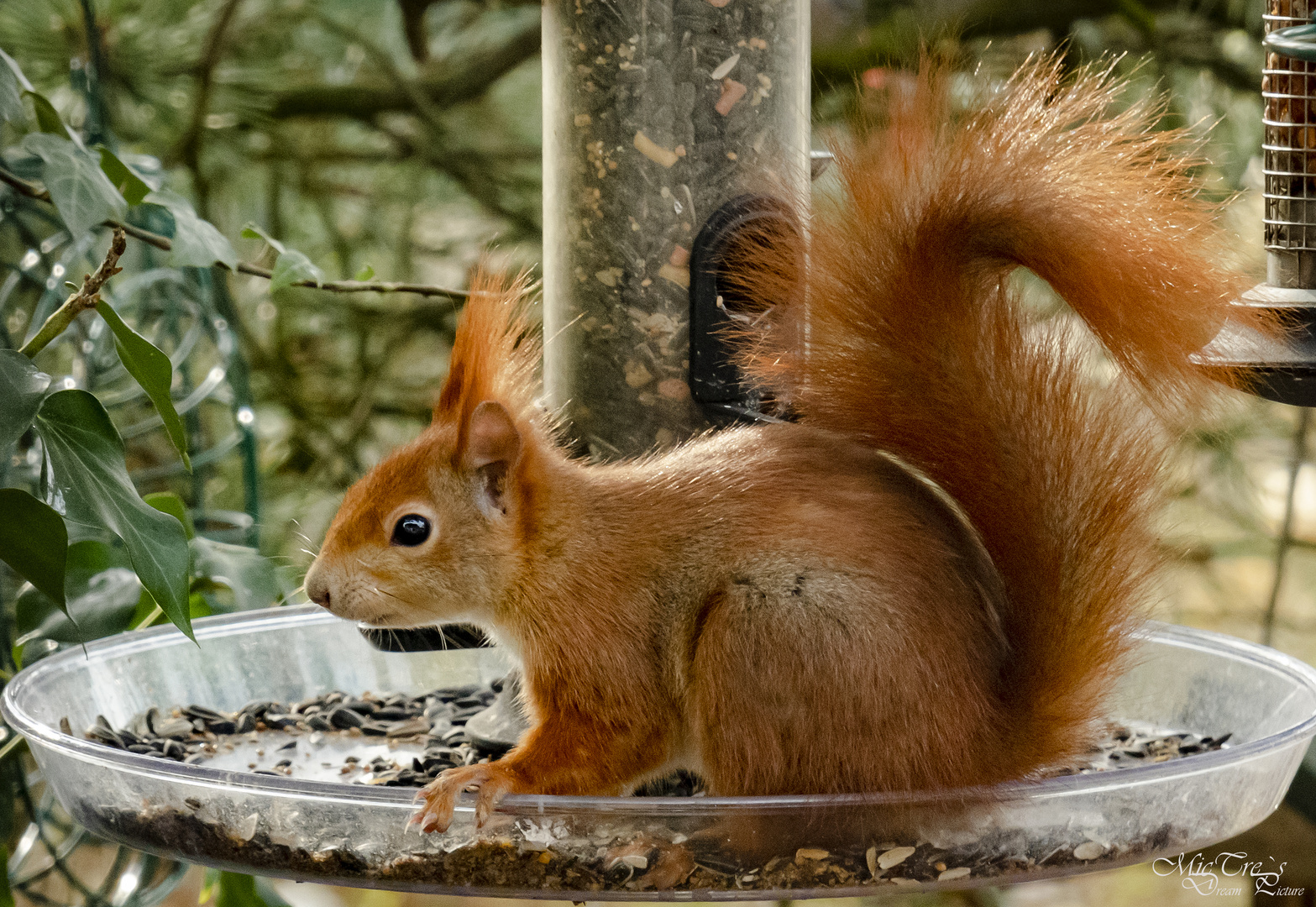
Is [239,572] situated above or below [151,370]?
below

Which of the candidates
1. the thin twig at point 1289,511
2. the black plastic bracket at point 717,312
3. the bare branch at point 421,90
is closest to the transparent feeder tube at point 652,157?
the black plastic bracket at point 717,312

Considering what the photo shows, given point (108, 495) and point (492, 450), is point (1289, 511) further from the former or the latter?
point (108, 495)

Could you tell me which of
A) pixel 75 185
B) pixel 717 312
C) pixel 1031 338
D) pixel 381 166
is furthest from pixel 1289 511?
pixel 75 185

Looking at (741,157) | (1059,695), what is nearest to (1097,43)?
(741,157)

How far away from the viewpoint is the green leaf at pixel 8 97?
117 centimetres

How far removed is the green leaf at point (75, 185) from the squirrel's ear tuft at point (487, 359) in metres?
0.37

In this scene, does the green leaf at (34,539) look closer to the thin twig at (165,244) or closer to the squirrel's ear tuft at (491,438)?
the squirrel's ear tuft at (491,438)

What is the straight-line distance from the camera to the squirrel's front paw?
0.84m

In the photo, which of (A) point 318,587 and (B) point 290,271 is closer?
(A) point 318,587

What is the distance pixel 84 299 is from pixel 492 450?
0.30 meters

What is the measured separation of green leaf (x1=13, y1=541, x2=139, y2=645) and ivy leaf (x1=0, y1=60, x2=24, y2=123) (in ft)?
1.19

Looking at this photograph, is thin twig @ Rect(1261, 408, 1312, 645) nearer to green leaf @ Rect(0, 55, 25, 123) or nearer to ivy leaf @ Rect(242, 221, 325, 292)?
ivy leaf @ Rect(242, 221, 325, 292)

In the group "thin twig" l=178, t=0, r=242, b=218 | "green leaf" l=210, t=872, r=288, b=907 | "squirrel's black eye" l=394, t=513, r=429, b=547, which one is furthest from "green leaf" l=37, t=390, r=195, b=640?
"thin twig" l=178, t=0, r=242, b=218

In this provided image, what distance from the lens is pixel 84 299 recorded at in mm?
979
